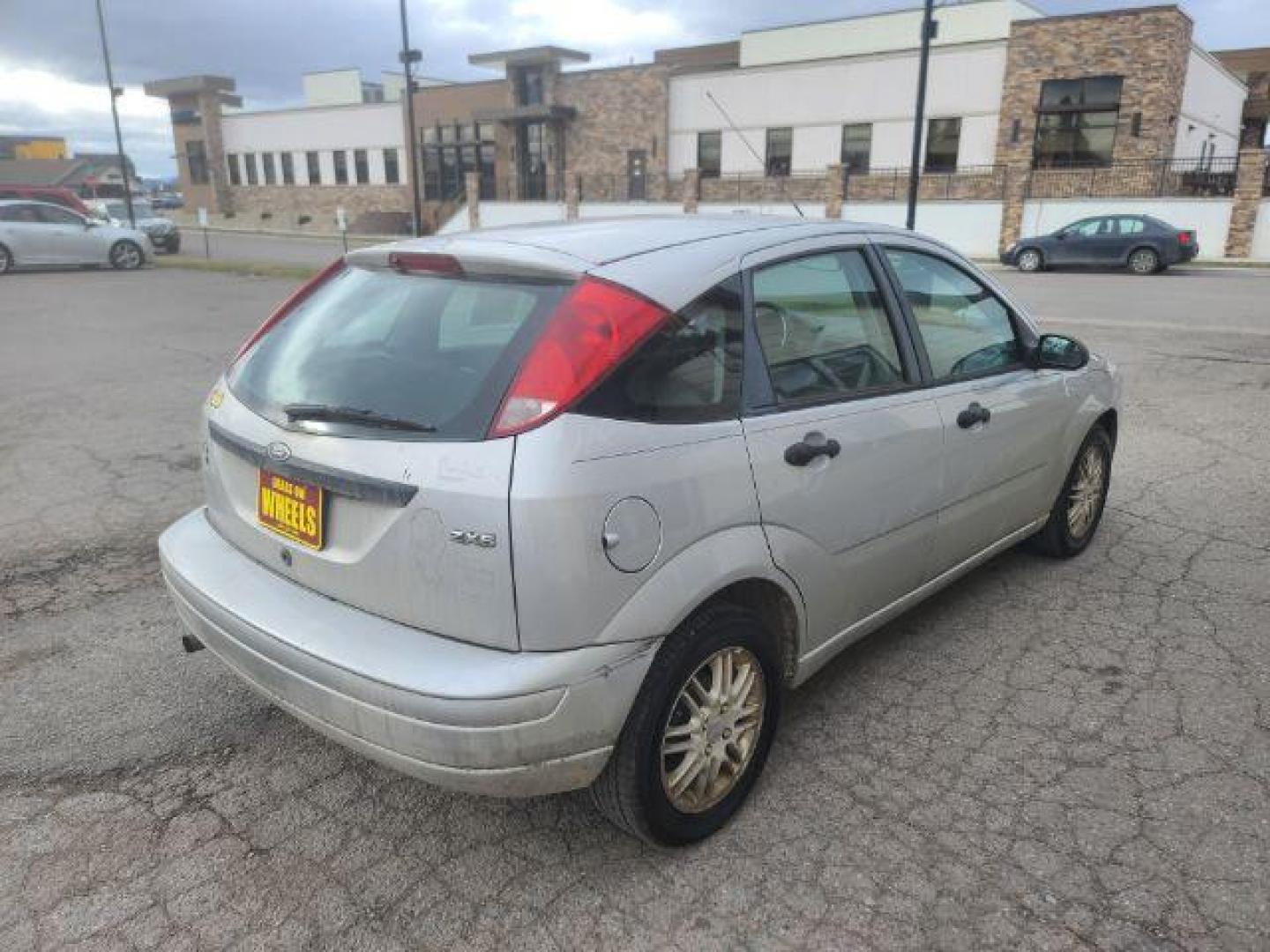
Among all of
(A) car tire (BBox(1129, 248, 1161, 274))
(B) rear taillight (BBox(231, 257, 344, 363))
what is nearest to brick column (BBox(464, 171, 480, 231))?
(A) car tire (BBox(1129, 248, 1161, 274))

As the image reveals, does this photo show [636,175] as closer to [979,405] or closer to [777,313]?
[979,405]

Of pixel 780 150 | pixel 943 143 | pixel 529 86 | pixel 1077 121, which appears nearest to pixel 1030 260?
pixel 1077 121

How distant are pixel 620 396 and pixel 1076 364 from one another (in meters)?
2.49

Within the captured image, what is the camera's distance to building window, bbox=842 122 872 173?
3478cm

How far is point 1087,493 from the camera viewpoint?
4.47 metres

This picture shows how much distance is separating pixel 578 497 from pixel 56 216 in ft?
75.1

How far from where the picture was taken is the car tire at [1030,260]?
2342 cm

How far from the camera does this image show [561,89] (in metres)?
42.9

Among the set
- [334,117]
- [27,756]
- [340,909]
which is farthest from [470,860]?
[334,117]

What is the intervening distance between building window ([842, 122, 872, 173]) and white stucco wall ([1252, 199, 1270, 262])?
44.6 ft

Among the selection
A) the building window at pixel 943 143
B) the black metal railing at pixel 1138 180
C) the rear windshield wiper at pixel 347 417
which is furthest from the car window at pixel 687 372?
the building window at pixel 943 143

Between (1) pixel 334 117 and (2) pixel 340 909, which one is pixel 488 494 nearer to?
(2) pixel 340 909

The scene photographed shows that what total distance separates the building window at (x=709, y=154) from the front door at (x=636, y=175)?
2.49 metres

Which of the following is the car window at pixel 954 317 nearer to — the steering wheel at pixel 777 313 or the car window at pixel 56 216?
the steering wheel at pixel 777 313
